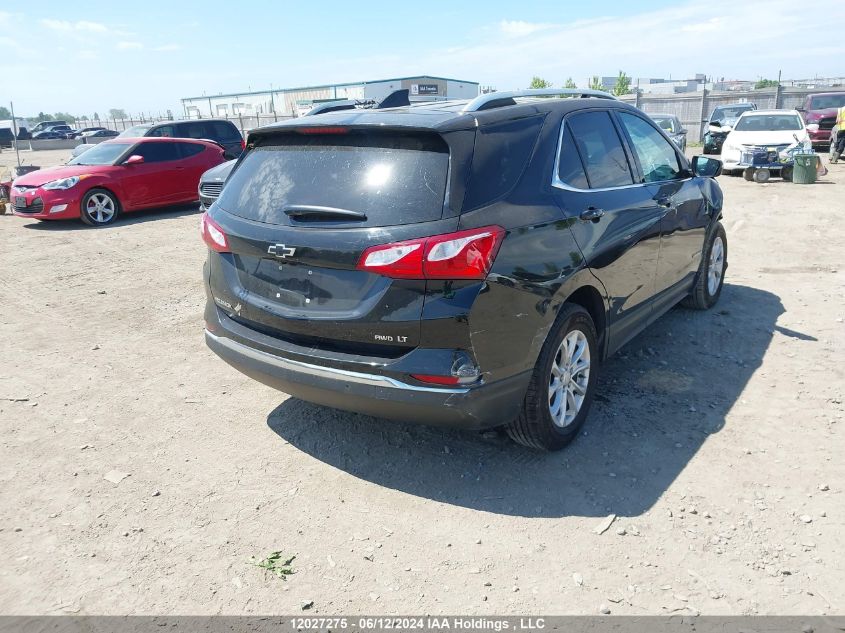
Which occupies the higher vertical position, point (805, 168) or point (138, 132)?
point (138, 132)

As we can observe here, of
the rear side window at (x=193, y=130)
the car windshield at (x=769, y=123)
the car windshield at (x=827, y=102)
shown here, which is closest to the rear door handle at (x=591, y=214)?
the rear side window at (x=193, y=130)

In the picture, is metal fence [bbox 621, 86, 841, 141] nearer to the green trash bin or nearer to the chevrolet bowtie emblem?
the green trash bin

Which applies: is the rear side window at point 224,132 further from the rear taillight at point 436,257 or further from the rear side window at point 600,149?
the rear taillight at point 436,257

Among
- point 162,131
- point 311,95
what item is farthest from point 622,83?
point 162,131

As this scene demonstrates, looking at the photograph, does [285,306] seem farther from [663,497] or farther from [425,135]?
[663,497]

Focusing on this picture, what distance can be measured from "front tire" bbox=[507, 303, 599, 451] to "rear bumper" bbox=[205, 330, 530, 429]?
15 cm

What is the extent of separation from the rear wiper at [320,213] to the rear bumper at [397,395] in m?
0.71

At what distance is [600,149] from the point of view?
405cm

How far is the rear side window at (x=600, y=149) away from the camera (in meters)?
3.85

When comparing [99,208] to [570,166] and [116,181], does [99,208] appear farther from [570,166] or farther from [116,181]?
[570,166]

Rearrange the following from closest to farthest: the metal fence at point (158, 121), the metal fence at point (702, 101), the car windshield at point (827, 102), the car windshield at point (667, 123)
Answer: the car windshield at point (667, 123) < the car windshield at point (827, 102) < the metal fence at point (702, 101) < the metal fence at point (158, 121)

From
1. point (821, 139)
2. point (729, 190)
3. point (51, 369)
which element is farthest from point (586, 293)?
point (821, 139)

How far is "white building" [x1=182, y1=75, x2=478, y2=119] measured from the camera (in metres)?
65.2

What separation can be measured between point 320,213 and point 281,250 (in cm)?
27
